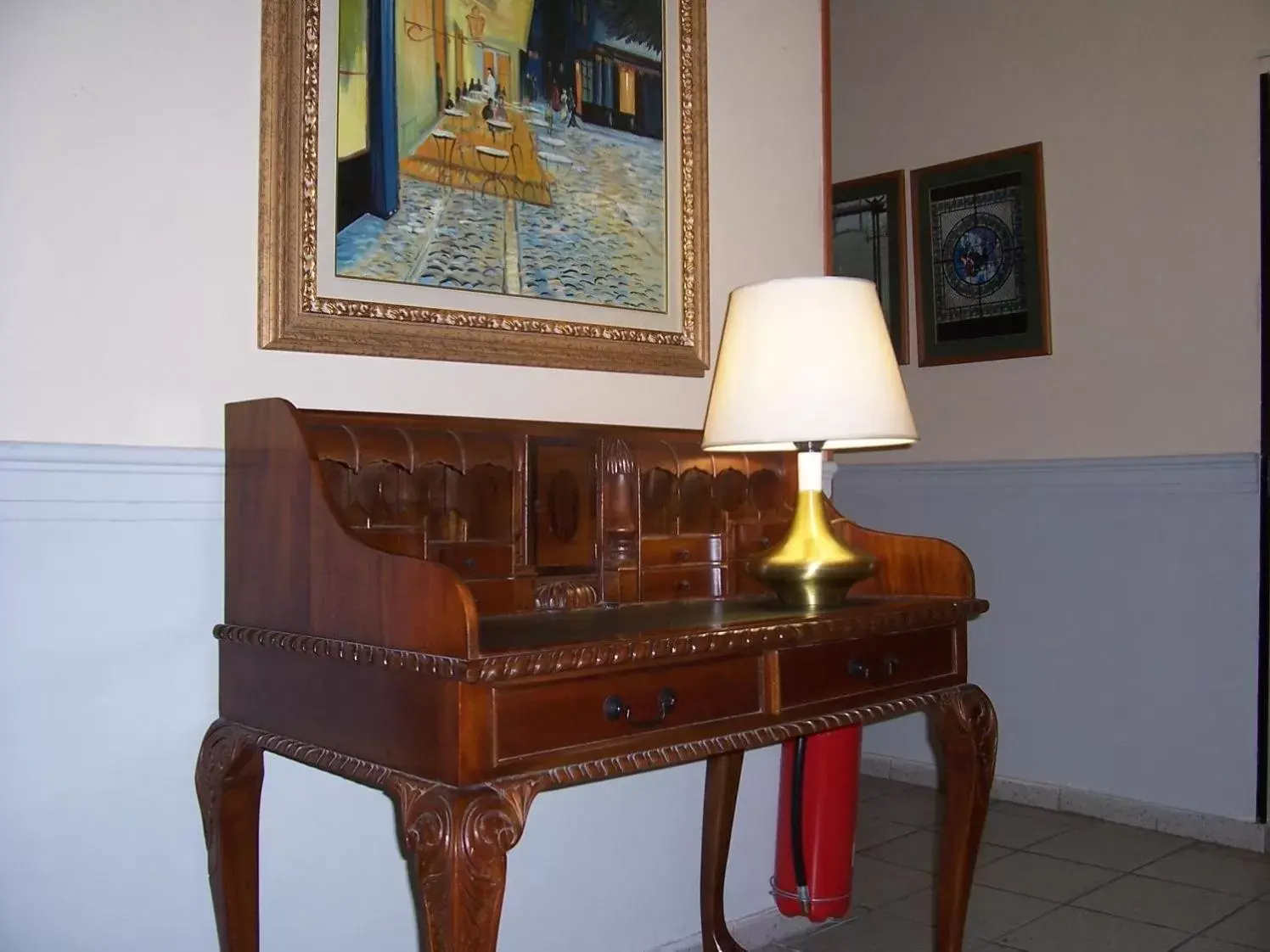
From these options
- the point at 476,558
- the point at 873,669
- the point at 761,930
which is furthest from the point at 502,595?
the point at 761,930

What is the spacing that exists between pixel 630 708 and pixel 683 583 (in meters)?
0.61

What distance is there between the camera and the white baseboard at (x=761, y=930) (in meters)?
2.44

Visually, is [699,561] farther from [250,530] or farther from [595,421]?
[250,530]

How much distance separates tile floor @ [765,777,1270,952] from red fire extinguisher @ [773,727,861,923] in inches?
4.5

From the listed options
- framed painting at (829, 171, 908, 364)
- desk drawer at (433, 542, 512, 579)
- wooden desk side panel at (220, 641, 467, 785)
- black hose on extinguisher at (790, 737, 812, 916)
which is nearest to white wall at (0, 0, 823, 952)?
wooden desk side panel at (220, 641, 467, 785)

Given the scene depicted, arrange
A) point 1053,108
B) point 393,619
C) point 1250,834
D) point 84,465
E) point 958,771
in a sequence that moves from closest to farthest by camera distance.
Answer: point 393,619
point 84,465
point 958,771
point 1250,834
point 1053,108

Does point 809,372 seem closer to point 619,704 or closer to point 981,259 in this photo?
point 619,704

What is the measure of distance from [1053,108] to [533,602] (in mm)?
2668

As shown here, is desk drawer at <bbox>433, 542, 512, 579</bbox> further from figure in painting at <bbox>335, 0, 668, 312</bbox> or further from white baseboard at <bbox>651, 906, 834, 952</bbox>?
white baseboard at <bbox>651, 906, 834, 952</bbox>

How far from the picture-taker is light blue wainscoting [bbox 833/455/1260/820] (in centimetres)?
330

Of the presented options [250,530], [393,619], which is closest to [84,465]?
[250,530]

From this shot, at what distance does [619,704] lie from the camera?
148 centimetres

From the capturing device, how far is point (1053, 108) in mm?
3648

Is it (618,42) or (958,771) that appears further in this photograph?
(618,42)
